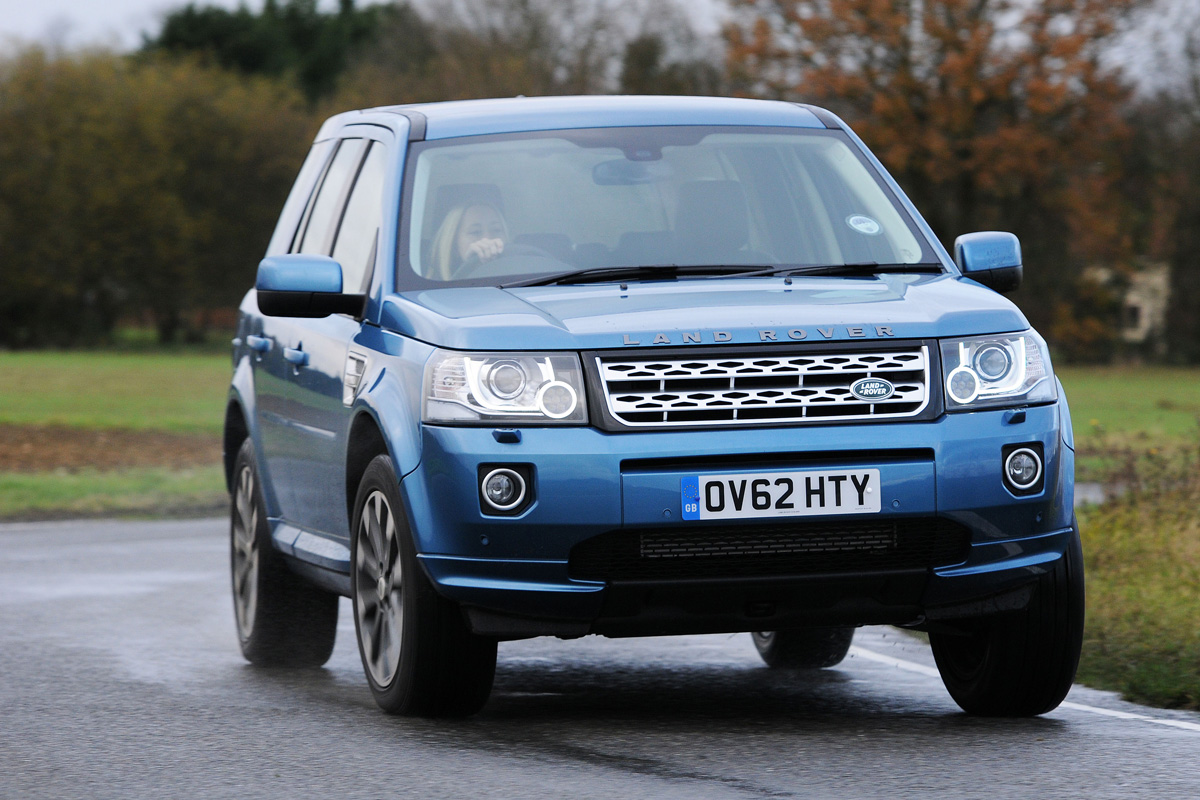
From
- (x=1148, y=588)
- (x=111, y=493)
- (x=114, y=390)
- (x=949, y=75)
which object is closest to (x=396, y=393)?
(x=1148, y=588)

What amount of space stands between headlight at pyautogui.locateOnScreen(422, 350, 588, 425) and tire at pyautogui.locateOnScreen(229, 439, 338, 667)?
254 centimetres

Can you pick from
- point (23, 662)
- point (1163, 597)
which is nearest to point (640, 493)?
point (23, 662)

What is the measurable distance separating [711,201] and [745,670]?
2.07 meters

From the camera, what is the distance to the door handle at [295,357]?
772 centimetres

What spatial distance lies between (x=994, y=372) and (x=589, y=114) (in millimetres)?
2055

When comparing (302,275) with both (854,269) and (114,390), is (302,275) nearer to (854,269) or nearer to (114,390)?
(854,269)

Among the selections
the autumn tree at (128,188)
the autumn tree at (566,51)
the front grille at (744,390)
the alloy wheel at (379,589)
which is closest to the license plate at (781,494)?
the front grille at (744,390)

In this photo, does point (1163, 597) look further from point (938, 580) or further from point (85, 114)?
point (85, 114)

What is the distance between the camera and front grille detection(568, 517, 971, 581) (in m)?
5.97

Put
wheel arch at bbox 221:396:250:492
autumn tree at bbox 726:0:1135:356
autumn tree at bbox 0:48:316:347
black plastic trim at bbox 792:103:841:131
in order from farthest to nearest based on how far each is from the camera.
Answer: autumn tree at bbox 0:48:316:347 < autumn tree at bbox 726:0:1135:356 < wheel arch at bbox 221:396:250:492 < black plastic trim at bbox 792:103:841:131

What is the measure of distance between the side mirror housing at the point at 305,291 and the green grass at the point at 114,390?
21.5 meters

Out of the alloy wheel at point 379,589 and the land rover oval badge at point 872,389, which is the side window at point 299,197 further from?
the land rover oval badge at point 872,389

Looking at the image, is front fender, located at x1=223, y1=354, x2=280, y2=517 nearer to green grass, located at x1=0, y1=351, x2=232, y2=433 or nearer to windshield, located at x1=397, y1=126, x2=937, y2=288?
windshield, located at x1=397, y1=126, x2=937, y2=288

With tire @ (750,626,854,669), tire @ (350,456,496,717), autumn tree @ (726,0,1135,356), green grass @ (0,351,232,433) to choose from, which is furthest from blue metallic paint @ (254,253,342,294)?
autumn tree @ (726,0,1135,356)
